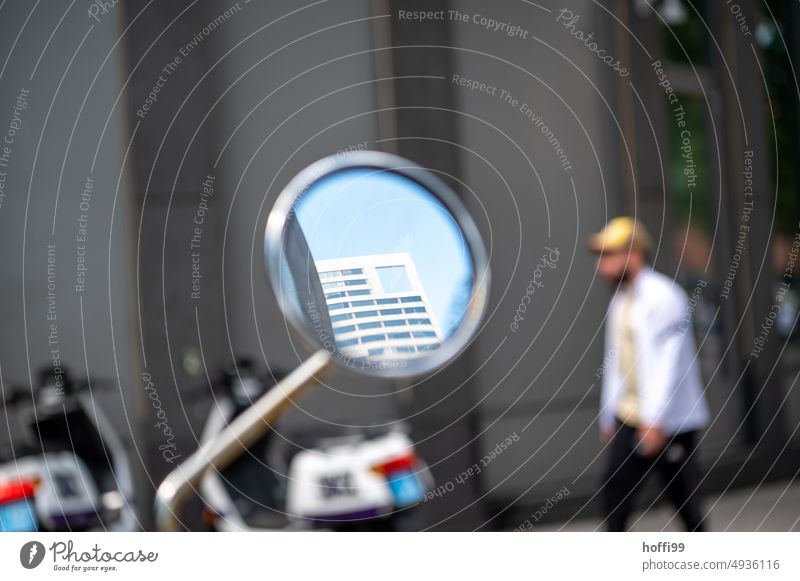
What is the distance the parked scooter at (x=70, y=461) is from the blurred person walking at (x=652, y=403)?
1.74 metres

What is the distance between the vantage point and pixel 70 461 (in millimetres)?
3262

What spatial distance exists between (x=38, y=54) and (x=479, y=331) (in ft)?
7.73

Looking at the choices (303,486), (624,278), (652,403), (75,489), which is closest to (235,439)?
(303,486)

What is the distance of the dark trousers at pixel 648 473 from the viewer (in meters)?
3.39

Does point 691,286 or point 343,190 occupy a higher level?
point 343,190

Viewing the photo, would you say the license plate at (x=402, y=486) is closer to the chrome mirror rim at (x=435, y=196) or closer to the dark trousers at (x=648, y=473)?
the dark trousers at (x=648, y=473)

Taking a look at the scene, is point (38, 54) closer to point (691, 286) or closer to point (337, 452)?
point (337, 452)

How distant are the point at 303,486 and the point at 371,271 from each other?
63.6 inches

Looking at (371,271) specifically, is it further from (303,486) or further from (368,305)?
(303,486)

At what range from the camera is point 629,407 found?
340 centimetres

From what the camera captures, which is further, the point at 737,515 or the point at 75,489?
the point at 737,515

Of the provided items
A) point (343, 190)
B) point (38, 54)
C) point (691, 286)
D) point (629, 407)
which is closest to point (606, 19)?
point (691, 286)
